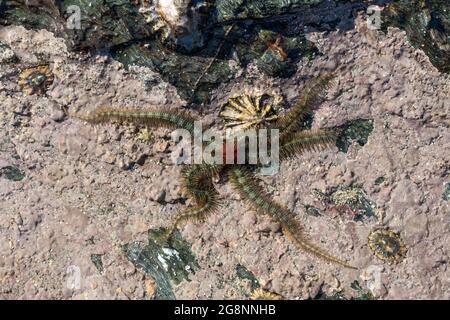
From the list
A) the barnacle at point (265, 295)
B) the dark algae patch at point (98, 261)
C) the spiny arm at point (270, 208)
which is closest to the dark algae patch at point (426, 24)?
the spiny arm at point (270, 208)

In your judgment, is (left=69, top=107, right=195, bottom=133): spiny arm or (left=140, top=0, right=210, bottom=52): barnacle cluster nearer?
(left=140, top=0, right=210, bottom=52): barnacle cluster

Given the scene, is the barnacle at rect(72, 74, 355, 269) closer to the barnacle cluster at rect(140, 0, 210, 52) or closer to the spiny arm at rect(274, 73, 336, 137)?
the spiny arm at rect(274, 73, 336, 137)

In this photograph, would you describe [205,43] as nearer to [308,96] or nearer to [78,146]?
[308,96]

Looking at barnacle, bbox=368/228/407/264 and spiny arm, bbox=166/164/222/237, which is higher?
spiny arm, bbox=166/164/222/237

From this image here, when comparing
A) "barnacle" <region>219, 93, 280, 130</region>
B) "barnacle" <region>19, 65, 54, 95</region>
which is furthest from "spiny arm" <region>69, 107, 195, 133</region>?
"barnacle" <region>19, 65, 54, 95</region>

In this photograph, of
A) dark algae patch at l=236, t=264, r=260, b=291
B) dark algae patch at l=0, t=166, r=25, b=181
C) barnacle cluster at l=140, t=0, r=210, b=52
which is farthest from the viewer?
dark algae patch at l=0, t=166, r=25, b=181

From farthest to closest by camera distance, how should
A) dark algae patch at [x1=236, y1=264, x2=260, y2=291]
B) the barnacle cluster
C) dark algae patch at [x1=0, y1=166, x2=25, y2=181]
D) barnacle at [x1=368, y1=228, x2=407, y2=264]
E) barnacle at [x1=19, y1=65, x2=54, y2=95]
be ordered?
dark algae patch at [x1=0, y1=166, x2=25, y2=181]
barnacle at [x1=19, y1=65, x2=54, y2=95]
dark algae patch at [x1=236, y1=264, x2=260, y2=291]
barnacle at [x1=368, y1=228, x2=407, y2=264]
the barnacle cluster
